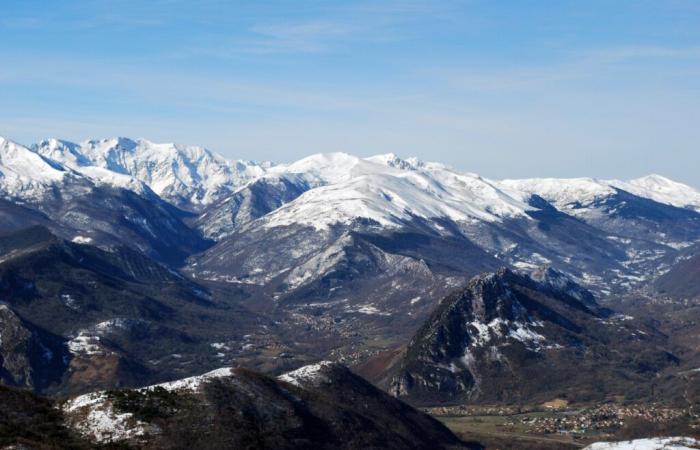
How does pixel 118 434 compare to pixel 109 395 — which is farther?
pixel 109 395

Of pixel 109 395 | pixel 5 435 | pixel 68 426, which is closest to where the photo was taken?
pixel 5 435

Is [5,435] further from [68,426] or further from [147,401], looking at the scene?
[147,401]

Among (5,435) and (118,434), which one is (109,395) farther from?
(5,435)

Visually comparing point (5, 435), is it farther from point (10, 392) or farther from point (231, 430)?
point (231, 430)

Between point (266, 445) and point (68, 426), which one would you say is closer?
point (68, 426)

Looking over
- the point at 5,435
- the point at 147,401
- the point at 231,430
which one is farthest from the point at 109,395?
the point at 5,435

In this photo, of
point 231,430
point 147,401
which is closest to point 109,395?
point 147,401

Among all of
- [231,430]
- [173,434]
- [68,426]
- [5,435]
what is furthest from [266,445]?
[5,435]

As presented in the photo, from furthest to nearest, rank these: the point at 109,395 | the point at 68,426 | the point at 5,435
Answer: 1. the point at 109,395
2. the point at 68,426
3. the point at 5,435
